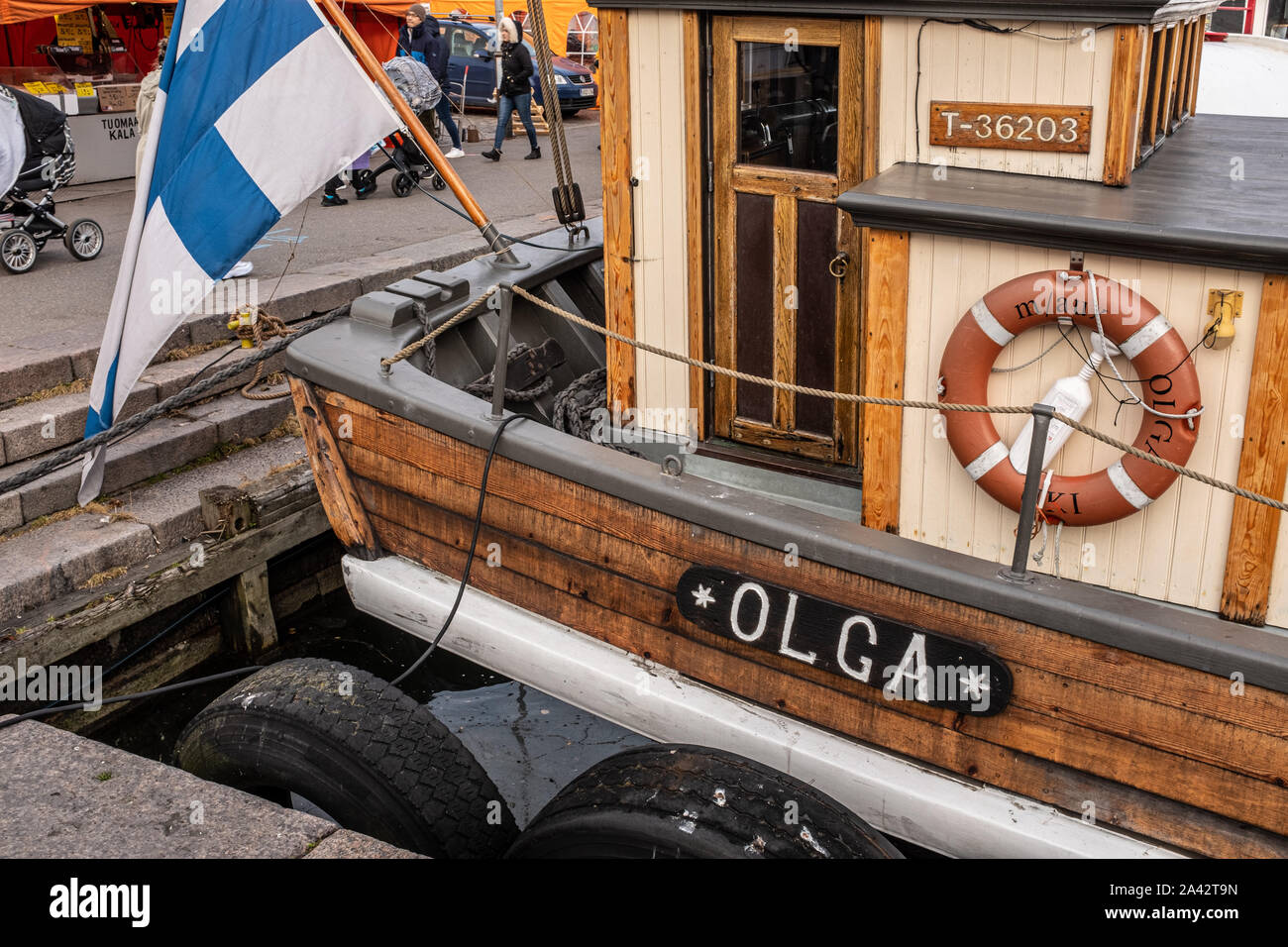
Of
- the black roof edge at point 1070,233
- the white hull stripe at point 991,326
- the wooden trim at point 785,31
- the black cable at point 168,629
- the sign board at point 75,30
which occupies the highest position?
the sign board at point 75,30

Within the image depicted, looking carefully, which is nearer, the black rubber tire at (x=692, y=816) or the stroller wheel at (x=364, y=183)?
the black rubber tire at (x=692, y=816)

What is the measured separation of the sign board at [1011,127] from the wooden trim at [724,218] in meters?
0.84

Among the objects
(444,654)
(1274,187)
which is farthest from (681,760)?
(444,654)

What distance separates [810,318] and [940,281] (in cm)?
86

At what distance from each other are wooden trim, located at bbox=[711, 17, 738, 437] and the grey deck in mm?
742

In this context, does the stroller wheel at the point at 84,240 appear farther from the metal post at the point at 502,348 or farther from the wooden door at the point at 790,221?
the wooden door at the point at 790,221

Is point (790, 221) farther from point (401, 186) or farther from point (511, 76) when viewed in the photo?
point (511, 76)

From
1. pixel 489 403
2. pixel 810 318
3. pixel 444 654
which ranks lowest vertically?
pixel 444 654

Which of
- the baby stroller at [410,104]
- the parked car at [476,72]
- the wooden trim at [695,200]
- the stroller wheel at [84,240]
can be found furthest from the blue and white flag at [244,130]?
the parked car at [476,72]

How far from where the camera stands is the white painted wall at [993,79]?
3734mm

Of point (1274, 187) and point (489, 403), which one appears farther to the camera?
point (489, 403)
